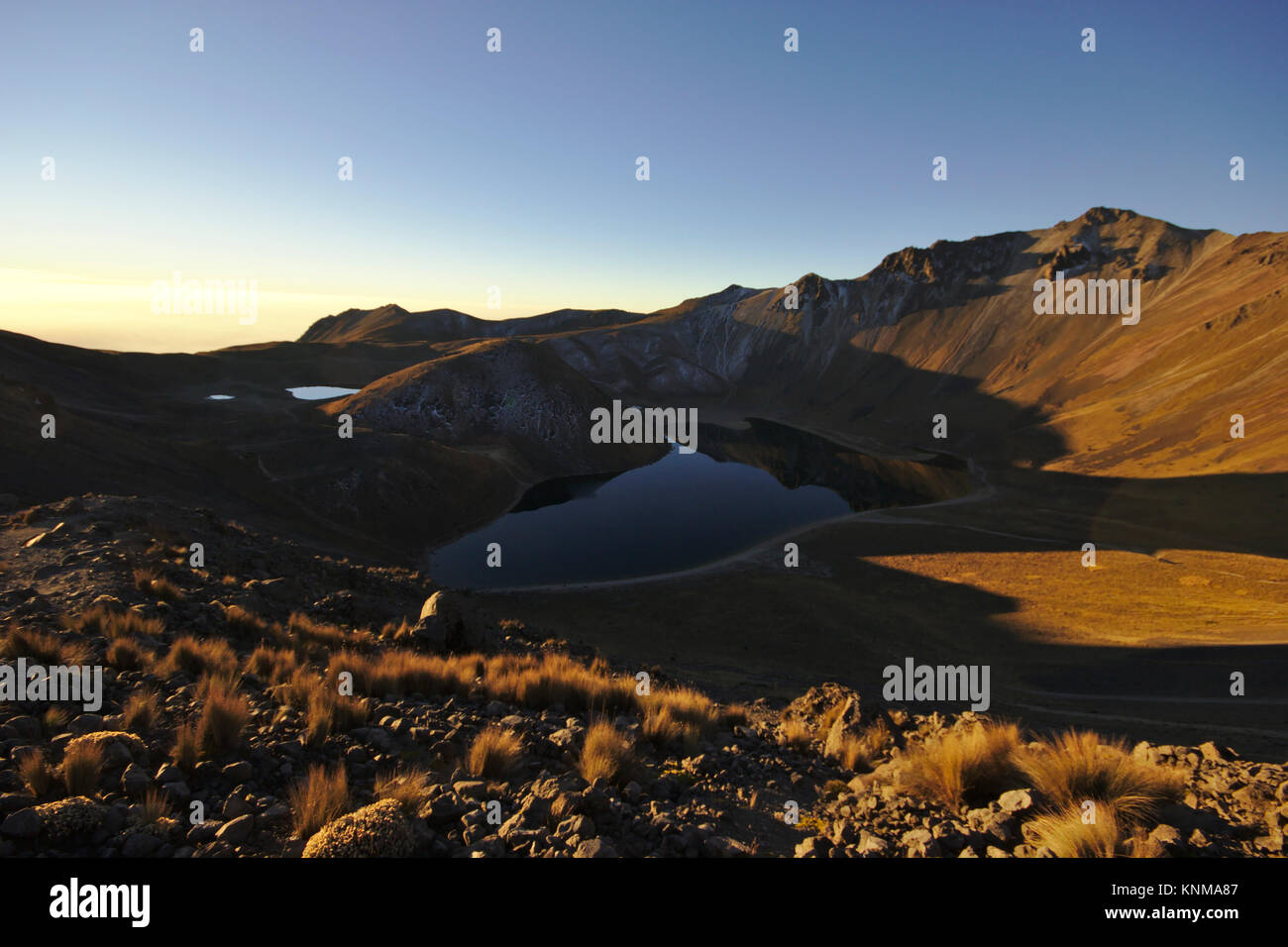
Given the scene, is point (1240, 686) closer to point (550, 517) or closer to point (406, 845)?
point (406, 845)

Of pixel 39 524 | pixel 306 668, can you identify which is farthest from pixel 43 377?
→ pixel 306 668

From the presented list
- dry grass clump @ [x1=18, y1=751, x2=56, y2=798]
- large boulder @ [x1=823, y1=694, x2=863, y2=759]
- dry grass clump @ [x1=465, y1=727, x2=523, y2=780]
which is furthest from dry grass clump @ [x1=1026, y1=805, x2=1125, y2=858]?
dry grass clump @ [x1=18, y1=751, x2=56, y2=798]

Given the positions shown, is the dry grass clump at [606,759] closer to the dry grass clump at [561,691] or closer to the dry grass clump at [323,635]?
the dry grass clump at [561,691]

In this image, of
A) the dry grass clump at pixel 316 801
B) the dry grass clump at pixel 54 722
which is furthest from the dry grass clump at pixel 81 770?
the dry grass clump at pixel 316 801

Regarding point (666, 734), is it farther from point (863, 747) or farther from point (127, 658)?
point (127, 658)

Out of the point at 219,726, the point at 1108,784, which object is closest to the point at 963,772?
the point at 1108,784
